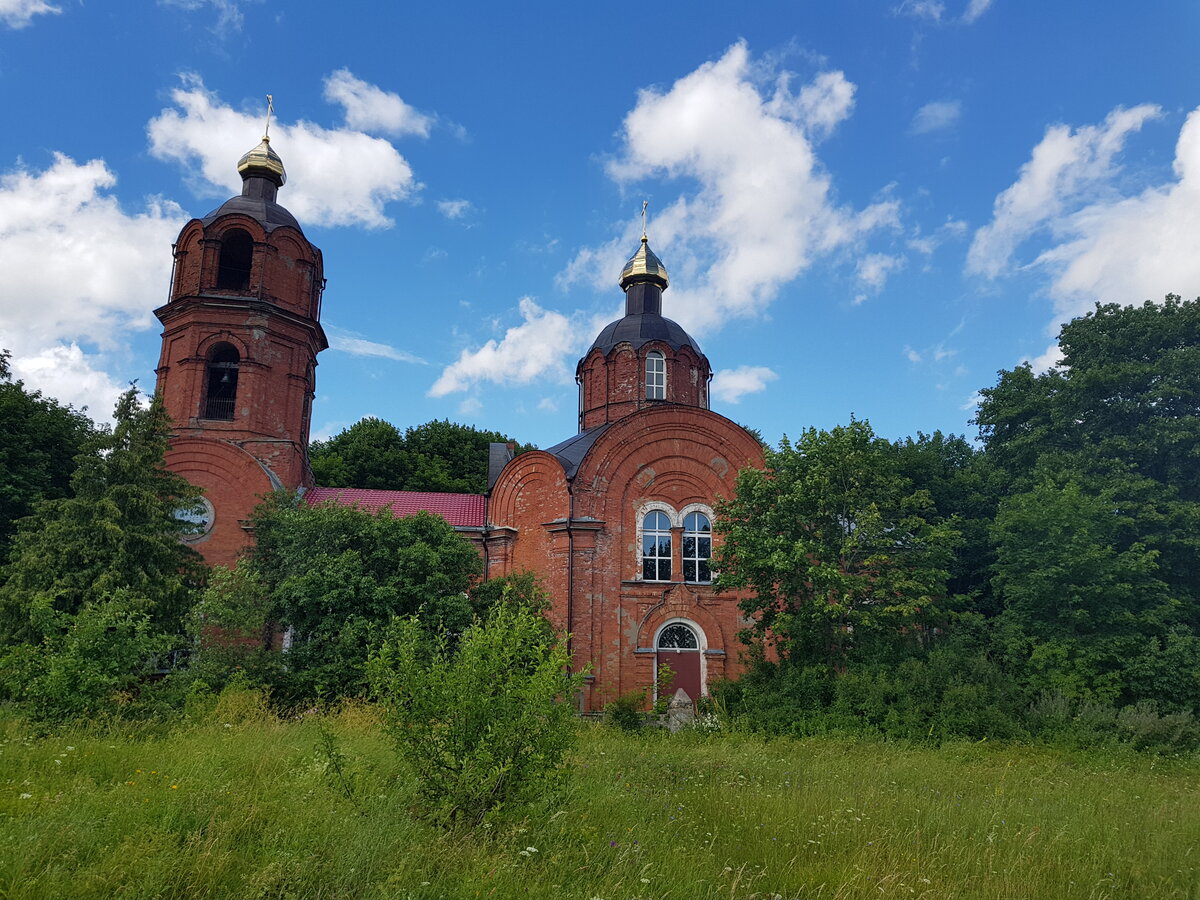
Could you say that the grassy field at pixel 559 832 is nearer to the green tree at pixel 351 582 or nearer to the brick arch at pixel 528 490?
the green tree at pixel 351 582

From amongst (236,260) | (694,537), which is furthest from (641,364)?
(236,260)

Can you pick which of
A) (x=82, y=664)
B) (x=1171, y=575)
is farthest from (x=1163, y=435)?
(x=82, y=664)

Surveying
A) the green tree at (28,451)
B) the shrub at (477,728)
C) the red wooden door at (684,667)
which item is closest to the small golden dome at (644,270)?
the red wooden door at (684,667)

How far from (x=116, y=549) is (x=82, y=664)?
7.67 m

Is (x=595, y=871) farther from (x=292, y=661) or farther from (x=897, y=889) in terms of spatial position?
(x=292, y=661)

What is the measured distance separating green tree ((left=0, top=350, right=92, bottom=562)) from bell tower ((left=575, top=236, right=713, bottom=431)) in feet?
46.8

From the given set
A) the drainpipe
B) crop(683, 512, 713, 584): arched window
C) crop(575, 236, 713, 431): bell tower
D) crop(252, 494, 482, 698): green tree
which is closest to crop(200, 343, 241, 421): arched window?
crop(252, 494, 482, 698): green tree

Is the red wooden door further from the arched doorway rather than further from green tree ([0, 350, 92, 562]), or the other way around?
green tree ([0, 350, 92, 562])

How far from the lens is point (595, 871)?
547 centimetres

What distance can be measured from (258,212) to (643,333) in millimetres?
11823

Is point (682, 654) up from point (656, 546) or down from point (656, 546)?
down

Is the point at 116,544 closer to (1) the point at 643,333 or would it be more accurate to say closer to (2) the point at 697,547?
(2) the point at 697,547

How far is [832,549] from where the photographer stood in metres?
16.3

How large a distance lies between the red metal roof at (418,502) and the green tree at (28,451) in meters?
6.39
